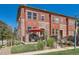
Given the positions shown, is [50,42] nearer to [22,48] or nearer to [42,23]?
[42,23]

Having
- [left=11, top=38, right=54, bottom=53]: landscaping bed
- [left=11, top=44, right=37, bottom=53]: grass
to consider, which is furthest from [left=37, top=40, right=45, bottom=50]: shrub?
[left=11, top=44, right=37, bottom=53]: grass

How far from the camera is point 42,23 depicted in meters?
17.0

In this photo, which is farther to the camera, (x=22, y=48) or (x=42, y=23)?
(x=42, y=23)

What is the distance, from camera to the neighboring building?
16.9 meters

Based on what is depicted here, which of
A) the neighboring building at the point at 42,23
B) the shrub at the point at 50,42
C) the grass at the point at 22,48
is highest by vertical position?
the neighboring building at the point at 42,23

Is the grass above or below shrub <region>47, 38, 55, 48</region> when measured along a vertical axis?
below

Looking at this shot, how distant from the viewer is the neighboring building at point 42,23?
16.9m

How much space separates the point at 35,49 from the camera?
55.5ft

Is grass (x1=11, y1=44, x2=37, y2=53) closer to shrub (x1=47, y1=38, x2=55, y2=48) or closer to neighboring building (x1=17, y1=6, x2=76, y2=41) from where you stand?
neighboring building (x1=17, y1=6, x2=76, y2=41)

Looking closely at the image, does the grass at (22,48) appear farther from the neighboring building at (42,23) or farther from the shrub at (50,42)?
the shrub at (50,42)

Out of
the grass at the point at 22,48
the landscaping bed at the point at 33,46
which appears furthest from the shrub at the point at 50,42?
the grass at the point at 22,48

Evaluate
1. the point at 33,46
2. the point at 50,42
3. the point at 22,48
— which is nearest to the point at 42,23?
the point at 50,42

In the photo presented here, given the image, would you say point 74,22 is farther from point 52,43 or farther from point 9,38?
point 9,38
